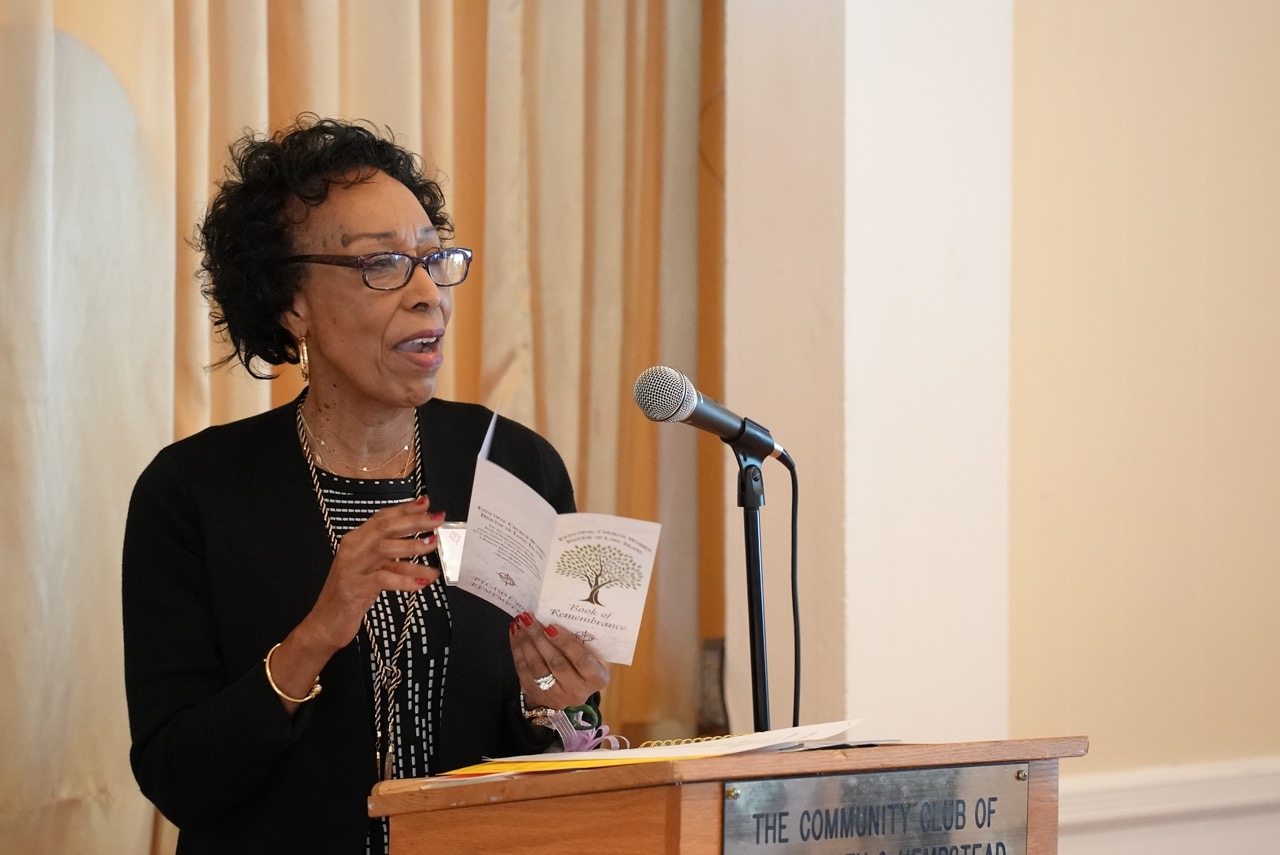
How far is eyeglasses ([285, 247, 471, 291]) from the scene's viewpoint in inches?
84.0

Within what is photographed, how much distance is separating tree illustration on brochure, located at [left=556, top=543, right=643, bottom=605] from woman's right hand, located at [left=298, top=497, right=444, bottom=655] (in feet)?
0.55

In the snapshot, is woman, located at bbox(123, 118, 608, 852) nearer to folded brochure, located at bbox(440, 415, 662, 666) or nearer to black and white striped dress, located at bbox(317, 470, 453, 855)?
black and white striped dress, located at bbox(317, 470, 453, 855)

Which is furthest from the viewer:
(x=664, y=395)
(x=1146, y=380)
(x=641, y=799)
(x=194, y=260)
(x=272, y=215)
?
(x=1146, y=380)

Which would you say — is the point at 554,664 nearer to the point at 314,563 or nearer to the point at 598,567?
the point at 598,567

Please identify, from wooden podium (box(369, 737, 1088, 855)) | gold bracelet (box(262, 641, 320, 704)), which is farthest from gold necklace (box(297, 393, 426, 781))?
wooden podium (box(369, 737, 1088, 855))

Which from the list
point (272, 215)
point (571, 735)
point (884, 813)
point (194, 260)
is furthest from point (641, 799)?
point (194, 260)

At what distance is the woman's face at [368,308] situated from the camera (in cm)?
211

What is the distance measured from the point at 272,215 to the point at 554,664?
871mm

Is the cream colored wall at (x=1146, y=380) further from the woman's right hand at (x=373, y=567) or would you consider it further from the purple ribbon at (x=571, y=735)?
the woman's right hand at (x=373, y=567)

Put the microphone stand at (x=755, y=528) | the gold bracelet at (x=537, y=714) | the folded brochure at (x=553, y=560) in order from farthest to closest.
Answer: the gold bracelet at (x=537, y=714), the microphone stand at (x=755, y=528), the folded brochure at (x=553, y=560)

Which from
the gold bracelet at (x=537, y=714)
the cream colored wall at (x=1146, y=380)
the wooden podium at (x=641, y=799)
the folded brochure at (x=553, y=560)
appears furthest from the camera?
the cream colored wall at (x=1146, y=380)

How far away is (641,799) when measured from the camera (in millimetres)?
1343

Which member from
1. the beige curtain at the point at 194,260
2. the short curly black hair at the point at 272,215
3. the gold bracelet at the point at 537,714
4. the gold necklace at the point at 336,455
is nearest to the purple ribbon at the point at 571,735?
the gold bracelet at the point at 537,714

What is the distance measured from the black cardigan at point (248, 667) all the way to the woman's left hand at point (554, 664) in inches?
10.0
